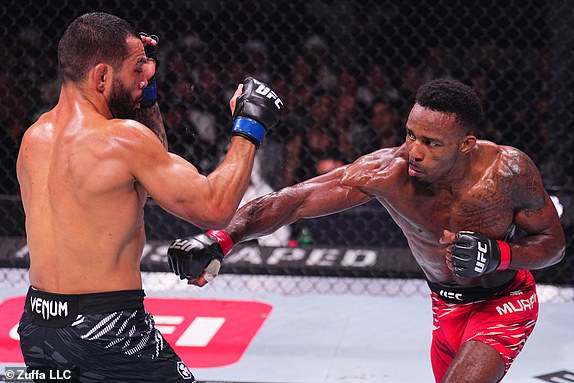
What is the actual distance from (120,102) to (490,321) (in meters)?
1.12

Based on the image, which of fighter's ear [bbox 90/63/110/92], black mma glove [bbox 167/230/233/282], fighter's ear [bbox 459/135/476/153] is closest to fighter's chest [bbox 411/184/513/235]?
fighter's ear [bbox 459/135/476/153]

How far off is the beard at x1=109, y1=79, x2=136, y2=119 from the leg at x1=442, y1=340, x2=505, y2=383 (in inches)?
38.9

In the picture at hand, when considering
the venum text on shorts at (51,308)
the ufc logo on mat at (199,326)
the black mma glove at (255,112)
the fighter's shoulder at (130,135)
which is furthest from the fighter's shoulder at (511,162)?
the ufc logo on mat at (199,326)

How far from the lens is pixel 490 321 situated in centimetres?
231

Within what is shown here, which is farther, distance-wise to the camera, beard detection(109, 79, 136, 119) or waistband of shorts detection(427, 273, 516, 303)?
waistband of shorts detection(427, 273, 516, 303)

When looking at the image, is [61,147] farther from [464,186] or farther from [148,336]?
[464,186]

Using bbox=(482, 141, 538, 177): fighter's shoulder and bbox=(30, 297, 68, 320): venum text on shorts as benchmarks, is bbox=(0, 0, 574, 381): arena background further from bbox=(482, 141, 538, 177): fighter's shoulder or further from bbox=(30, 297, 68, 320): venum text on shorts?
bbox=(30, 297, 68, 320): venum text on shorts

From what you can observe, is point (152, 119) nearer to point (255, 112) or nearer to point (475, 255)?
point (255, 112)

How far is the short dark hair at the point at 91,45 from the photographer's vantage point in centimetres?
178

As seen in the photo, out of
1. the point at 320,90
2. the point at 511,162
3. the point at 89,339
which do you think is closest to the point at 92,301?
the point at 89,339

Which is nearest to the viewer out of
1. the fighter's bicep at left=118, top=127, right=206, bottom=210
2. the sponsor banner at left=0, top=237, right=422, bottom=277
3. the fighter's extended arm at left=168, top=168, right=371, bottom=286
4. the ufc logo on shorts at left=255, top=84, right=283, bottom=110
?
the fighter's bicep at left=118, top=127, right=206, bottom=210

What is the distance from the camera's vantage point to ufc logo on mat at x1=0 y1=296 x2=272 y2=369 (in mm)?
3252

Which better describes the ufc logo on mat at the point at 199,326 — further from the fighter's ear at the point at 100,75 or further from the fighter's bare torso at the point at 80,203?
the fighter's ear at the point at 100,75

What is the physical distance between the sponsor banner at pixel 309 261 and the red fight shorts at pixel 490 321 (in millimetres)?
1691
